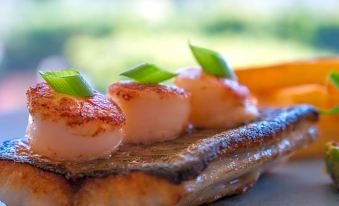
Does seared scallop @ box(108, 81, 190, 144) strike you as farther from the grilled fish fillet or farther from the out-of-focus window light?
the out-of-focus window light

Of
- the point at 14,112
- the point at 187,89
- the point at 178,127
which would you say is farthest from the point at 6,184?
the point at 14,112

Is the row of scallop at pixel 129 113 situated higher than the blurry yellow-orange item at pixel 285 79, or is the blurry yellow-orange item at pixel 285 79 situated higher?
the row of scallop at pixel 129 113

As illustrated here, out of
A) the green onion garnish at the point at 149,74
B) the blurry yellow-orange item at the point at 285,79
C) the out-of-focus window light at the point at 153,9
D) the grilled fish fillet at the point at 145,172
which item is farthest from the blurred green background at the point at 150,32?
the grilled fish fillet at the point at 145,172

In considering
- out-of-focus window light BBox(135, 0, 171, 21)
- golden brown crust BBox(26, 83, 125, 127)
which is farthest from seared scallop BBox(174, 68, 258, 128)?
out-of-focus window light BBox(135, 0, 171, 21)

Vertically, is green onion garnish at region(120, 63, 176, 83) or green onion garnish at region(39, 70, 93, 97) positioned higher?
green onion garnish at region(39, 70, 93, 97)

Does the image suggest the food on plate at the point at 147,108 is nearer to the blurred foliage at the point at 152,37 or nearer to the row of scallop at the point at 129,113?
the row of scallop at the point at 129,113

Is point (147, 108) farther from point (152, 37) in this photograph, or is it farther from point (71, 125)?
point (152, 37)
